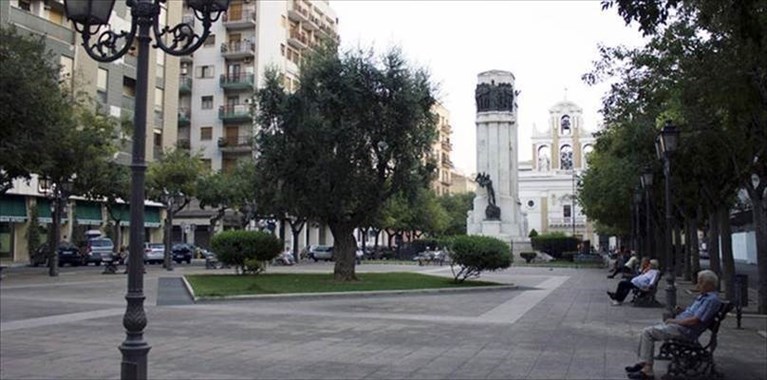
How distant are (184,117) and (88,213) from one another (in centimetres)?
2113

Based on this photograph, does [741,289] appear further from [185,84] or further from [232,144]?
[185,84]

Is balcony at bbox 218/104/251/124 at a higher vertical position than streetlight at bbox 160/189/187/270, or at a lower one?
higher

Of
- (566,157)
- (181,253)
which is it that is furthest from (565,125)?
(181,253)

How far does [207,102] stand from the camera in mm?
71562

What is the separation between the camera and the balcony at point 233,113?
69.5 m

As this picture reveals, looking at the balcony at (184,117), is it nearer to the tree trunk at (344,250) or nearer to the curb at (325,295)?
the tree trunk at (344,250)

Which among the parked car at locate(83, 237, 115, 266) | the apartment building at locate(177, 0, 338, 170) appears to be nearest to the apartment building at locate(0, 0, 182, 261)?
the parked car at locate(83, 237, 115, 266)

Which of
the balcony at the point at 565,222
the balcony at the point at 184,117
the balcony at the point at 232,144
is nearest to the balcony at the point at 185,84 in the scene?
the balcony at the point at 184,117

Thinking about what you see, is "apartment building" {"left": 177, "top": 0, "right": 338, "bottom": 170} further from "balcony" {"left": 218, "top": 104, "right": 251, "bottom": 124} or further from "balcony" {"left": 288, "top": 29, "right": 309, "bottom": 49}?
"balcony" {"left": 288, "top": 29, "right": 309, "bottom": 49}

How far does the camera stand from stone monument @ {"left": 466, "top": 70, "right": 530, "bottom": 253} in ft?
179

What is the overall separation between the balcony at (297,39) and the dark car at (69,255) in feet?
117

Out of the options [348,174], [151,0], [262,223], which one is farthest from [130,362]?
[262,223]

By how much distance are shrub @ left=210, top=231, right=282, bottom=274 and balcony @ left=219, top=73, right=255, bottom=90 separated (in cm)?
4117

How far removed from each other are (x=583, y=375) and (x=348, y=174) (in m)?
17.7
